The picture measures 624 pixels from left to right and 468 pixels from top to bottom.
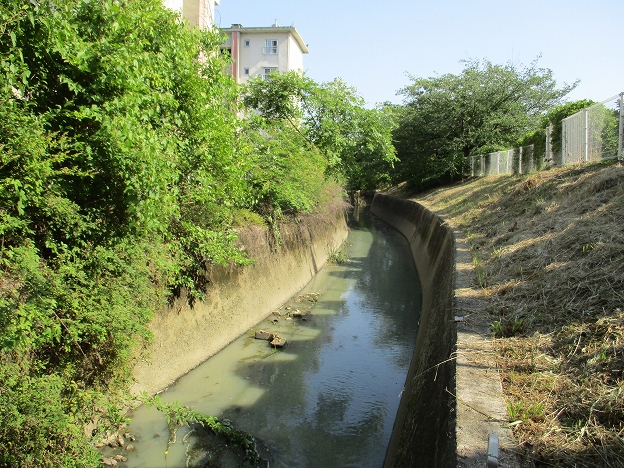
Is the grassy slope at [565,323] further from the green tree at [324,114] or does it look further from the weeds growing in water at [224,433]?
the green tree at [324,114]

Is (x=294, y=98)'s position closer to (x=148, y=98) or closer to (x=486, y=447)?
(x=148, y=98)

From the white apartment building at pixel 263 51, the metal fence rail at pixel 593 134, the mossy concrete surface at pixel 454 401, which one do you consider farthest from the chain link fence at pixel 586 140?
the white apartment building at pixel 263 51

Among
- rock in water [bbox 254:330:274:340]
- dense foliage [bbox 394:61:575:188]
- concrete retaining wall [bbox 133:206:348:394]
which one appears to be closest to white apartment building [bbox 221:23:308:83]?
dense foliage [bbox 394:61:575:188]

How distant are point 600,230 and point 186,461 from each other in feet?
18.7

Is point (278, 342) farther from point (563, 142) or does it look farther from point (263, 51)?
point (263, 51)

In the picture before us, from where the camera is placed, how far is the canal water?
6043mm

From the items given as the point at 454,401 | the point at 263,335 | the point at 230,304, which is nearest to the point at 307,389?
the point at 263,335

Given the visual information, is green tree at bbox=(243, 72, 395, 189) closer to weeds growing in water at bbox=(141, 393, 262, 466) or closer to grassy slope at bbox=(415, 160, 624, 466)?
grassy slope at bbox=(415, 160, 624, 466)

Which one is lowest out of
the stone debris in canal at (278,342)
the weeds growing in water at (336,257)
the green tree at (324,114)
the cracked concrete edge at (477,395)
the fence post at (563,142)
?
the stone debris in canal at (278,342)

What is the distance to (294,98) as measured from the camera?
1898cm

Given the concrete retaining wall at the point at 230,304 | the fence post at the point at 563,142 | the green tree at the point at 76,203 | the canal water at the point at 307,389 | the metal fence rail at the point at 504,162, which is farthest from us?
the metal fence rail at the point at 504,162

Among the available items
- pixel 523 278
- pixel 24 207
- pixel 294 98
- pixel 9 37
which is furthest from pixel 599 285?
pixel 294 98

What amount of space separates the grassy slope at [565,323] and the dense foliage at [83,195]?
3.71 m

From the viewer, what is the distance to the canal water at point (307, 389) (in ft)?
19.8
